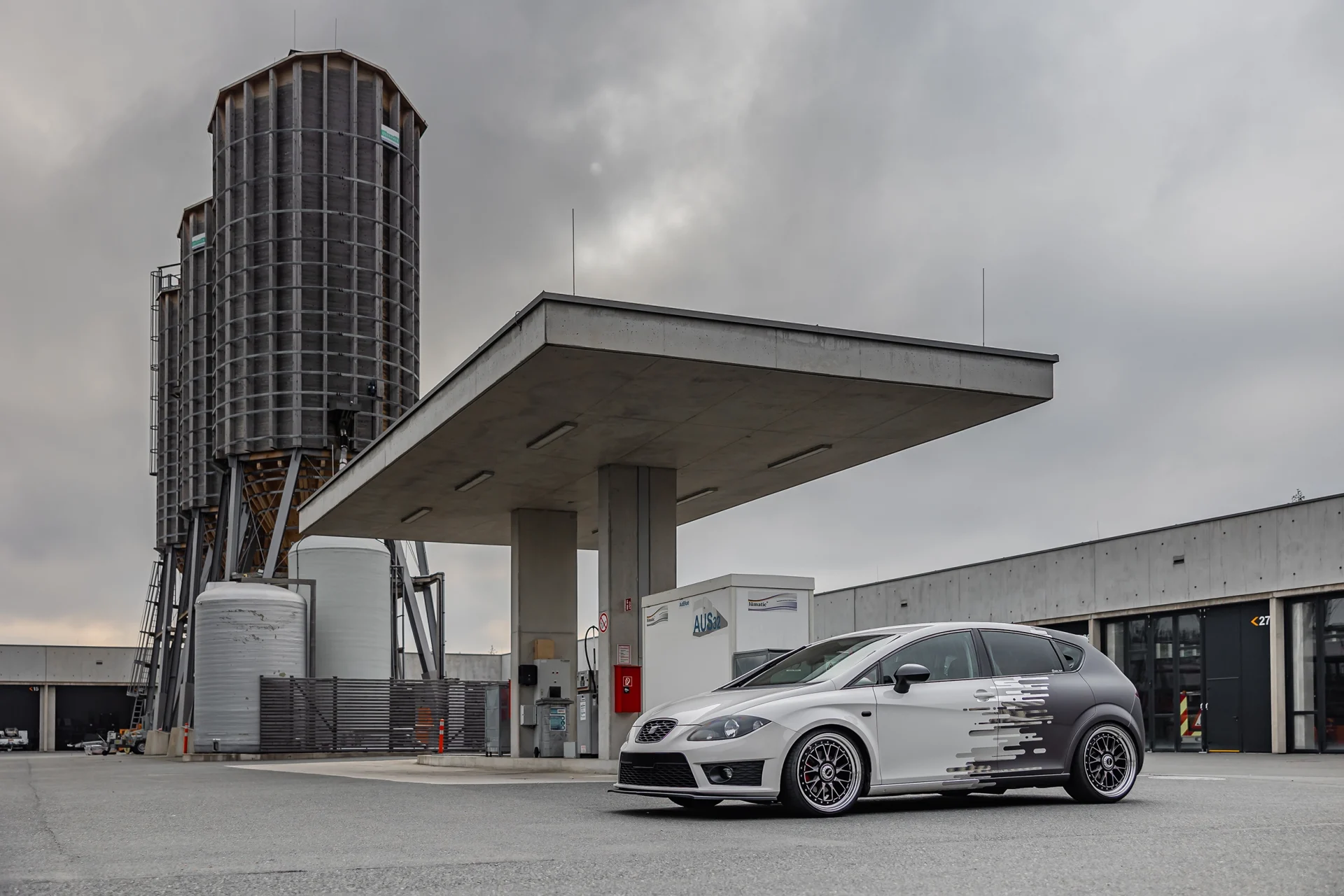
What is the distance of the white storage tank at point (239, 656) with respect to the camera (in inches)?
1626

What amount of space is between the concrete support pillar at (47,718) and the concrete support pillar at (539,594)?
67965 mm

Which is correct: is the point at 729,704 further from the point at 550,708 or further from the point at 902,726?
the point at 550,708

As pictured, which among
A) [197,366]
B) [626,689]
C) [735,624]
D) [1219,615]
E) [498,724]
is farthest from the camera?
[197,366]

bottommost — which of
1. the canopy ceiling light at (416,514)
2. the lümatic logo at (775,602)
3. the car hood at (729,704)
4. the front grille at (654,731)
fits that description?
the front grille at (654,731)

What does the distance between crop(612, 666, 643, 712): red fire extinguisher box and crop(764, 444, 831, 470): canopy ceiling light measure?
420cm

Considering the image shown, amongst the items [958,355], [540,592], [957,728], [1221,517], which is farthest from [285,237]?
[957,728]

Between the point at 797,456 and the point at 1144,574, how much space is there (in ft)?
39.6

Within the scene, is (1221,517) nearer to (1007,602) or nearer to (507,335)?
(1007,602)

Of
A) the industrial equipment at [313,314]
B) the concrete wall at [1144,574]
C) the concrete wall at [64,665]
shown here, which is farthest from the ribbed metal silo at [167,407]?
the concrete wall at [1144,574]

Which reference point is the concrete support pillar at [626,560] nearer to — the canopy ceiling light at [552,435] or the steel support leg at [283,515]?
the canopy ceiling light at [552,435]

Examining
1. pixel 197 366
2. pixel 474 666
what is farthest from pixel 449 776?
pixel 474 666

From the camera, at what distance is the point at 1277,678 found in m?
27.7

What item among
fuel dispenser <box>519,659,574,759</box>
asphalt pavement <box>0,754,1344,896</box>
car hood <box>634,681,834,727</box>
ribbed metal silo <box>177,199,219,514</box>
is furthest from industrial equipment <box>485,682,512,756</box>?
ribbed metal silo <box>177,199,219,514</box>

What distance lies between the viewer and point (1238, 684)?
28.9 m
